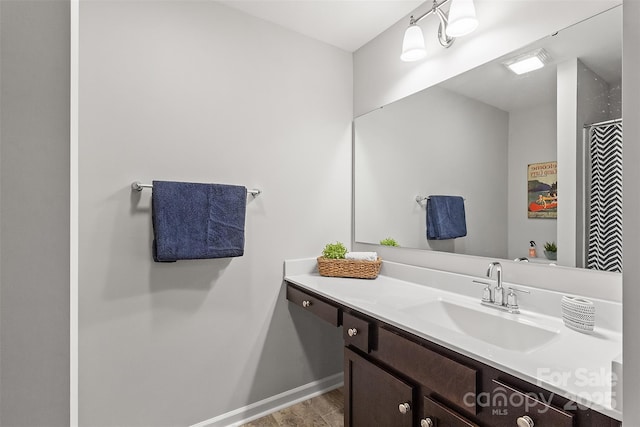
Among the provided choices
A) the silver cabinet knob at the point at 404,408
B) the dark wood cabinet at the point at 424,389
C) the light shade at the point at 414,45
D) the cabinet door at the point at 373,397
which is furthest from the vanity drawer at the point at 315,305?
the light shade at the point at 414,45

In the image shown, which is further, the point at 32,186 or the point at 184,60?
the point at 184,60

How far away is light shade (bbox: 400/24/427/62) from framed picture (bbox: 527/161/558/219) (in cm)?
80

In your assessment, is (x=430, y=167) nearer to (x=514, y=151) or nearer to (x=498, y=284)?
(x=514, y=151)

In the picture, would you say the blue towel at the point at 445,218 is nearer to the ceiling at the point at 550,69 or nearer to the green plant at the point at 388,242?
the green plant at the point at 388,242

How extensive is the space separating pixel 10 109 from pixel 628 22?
25.7 inches

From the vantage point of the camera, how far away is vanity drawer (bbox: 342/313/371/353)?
124 centimetres

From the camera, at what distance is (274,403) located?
Result: 1.82 metres

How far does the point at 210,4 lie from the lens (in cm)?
164

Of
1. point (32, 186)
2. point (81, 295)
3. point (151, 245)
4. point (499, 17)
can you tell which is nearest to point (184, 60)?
point (151, 245)

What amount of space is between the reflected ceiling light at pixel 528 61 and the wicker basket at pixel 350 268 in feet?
3.82

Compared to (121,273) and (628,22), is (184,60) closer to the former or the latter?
(121,273)

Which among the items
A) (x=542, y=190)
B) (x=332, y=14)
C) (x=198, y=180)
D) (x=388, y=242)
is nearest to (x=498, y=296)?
(x=542, y=190)

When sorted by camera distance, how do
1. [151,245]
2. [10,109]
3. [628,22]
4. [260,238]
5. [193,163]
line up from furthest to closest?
[260,238], [193,163], [151,245], [628,22], [10,109]

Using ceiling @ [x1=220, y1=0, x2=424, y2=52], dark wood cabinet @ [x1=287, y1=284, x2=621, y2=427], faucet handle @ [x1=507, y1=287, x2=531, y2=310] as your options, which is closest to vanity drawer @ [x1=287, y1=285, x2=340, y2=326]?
dark wood cabinet @ [x1=287, y1=284, x2=621, y2=427]
